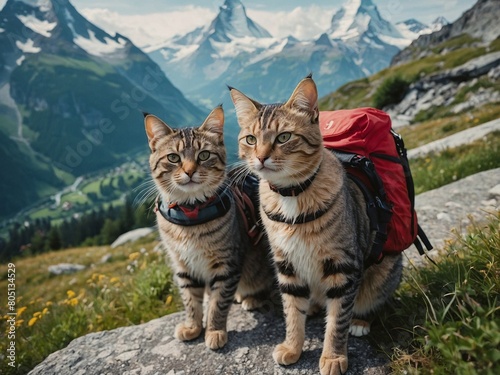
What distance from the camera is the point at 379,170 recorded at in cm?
501

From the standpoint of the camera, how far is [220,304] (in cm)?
493

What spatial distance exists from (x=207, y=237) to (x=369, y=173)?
2317 millimetres

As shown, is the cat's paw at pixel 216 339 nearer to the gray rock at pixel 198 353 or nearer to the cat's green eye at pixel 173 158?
A: the gray rock at pixel 198 353

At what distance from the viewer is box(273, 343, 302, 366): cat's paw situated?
13.5ft

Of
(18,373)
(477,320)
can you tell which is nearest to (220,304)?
(477,320)

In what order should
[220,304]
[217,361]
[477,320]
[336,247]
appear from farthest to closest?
[220,304]
[217,361]
[336,247]
[477,320]

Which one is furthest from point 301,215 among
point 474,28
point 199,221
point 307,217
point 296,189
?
point 474,28

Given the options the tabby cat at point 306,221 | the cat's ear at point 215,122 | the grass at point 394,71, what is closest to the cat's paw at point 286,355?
the tabby cat at point 306,221

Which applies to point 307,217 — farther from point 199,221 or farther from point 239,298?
point 239,298

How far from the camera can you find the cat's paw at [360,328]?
452 centimetres

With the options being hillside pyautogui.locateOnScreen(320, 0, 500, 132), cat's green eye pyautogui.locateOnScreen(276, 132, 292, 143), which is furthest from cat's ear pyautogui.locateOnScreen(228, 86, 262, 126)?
hillside pyautogui.locateOnScreen(320, 0, 500, 132)

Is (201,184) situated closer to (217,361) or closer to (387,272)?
(217,361)

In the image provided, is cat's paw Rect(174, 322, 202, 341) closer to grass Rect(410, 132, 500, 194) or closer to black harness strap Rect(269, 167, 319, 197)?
black harness strap Rect(269, 167, 319, 197)

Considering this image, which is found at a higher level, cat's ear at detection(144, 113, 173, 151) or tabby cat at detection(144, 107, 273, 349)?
cat's ear at detection(144, 113, 173, 151)
